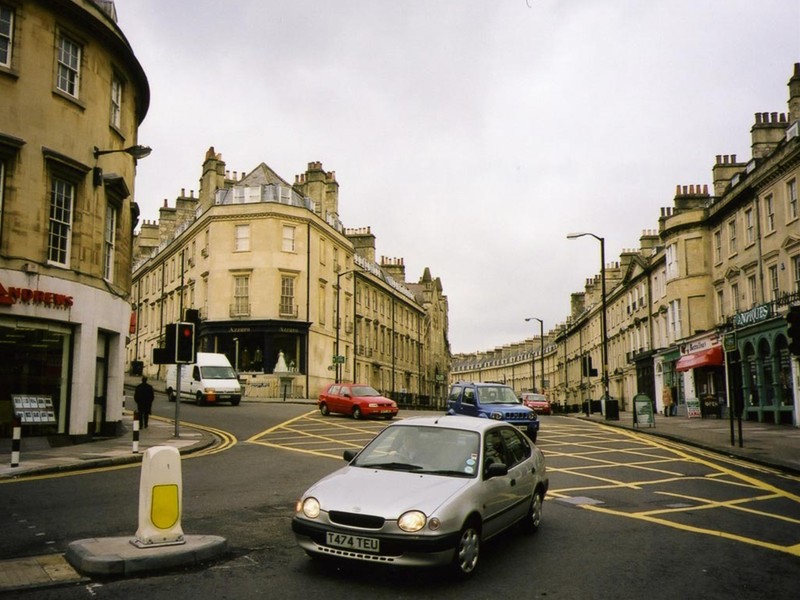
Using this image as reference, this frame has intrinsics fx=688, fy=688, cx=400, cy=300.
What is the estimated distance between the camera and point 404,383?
75312 millimetres

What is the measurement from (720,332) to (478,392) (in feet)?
60.2

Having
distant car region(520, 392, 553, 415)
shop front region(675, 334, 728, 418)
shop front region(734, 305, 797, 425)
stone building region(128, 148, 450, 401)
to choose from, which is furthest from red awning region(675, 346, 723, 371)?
stone building region(128, 148, 450, 401)

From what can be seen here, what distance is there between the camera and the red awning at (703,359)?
34.7 metres

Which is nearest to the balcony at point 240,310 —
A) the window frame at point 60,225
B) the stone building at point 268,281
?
the stone building at point 268,281

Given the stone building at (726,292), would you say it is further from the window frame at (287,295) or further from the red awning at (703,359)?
the window frame at (287,295)

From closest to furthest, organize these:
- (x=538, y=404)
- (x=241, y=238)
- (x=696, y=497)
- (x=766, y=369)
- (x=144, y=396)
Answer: (x=696, y=497) → (x=144, y=396) → (x=766, y=369) → (x=538, y=404) → (x=241, y=238)

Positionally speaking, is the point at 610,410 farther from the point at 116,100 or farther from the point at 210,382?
the point at 116,100

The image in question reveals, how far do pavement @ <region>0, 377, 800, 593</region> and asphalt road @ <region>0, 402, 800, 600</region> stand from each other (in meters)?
0.20

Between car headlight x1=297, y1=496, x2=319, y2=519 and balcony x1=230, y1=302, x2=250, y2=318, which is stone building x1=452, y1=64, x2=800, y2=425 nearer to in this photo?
car headlight x1=297, y1=496, x2=319, y2=519

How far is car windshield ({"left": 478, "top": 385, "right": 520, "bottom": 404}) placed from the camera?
2100 centimetres

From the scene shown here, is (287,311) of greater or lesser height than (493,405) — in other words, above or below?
above

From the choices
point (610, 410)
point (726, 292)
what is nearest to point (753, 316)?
point (726, 292)

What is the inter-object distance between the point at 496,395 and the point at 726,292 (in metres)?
19.4

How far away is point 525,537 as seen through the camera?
8.05 meters
